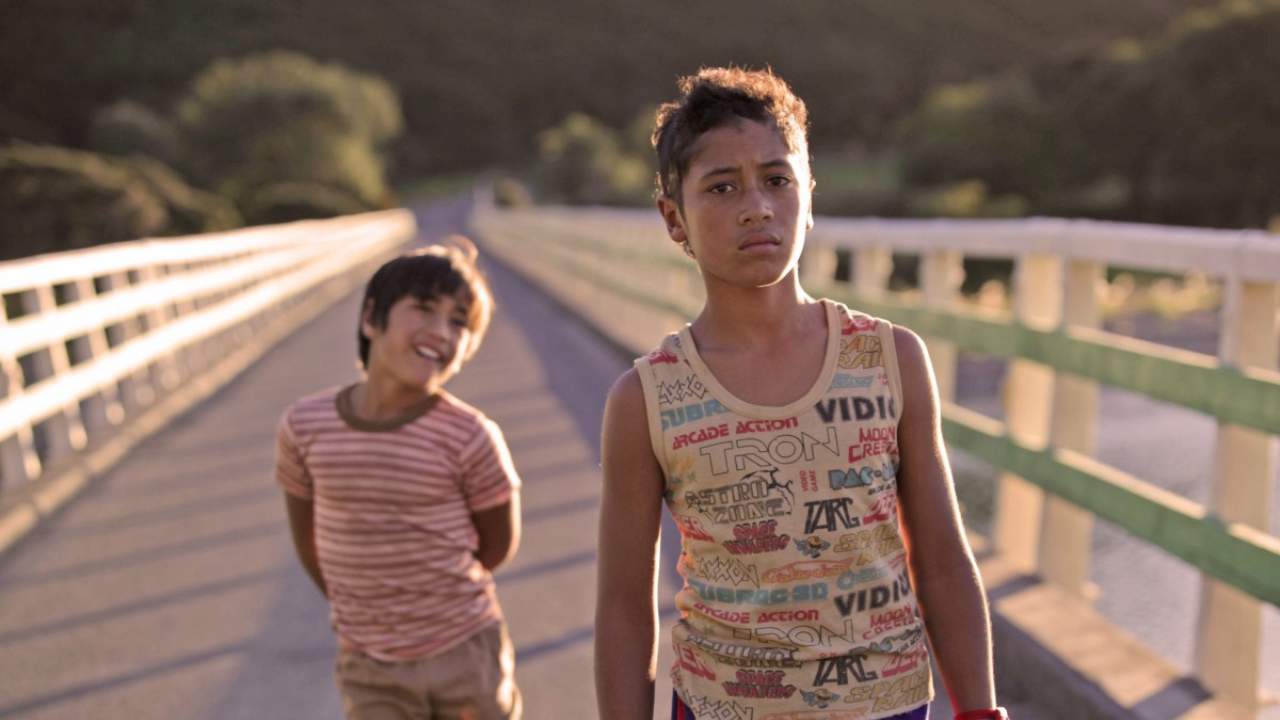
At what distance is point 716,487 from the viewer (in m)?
2.20

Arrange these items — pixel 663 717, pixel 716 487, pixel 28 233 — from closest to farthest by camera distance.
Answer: pixel 716 487
pixel 663 717
pixel 28 233

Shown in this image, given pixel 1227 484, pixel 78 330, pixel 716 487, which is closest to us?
pixel 716 487

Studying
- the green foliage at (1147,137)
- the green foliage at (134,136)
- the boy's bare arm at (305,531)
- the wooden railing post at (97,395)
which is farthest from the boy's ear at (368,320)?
the green foliage at (134,136)

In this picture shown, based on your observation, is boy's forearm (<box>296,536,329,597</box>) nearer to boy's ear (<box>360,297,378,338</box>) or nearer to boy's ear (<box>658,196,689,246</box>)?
boy's ear (<box>360,297,378,338</box>)

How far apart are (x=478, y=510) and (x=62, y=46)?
158 metres

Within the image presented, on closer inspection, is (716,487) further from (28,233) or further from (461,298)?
(28,233)

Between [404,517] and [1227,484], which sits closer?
[404,517]

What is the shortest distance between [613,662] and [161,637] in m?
3.86

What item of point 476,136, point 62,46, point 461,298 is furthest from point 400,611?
point 476,136

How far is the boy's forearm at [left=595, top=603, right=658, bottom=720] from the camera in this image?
7.55 ft

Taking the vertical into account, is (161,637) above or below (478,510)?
below

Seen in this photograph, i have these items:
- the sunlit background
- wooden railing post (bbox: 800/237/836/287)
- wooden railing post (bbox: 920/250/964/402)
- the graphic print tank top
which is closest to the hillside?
the sunlit background

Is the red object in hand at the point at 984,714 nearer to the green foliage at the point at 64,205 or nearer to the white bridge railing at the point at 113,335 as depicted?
the white bridge railing at the point at 113,335

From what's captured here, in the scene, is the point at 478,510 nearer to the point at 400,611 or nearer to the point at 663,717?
the point at 400,611
